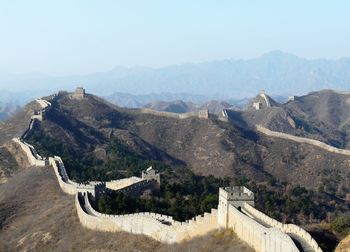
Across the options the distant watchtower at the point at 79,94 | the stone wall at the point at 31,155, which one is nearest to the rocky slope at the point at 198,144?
the distant watchtower at the point at 79,94

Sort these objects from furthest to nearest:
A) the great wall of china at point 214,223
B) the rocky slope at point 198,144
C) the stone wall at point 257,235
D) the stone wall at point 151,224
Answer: the rocky slope at point 198,144
the stone wall at point 151,224
the great wall of china at point 214,223
the stone wall at point 257,235

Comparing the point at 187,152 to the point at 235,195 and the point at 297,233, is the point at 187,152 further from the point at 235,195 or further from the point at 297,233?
the point at 297,233

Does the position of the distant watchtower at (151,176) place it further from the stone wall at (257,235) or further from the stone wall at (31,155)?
the stone wall at (257,235)

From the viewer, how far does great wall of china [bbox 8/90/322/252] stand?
136ft

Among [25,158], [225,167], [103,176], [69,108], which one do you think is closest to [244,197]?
[103,176]

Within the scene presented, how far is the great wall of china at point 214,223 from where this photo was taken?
41312 millimetres

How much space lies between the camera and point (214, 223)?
169 feet

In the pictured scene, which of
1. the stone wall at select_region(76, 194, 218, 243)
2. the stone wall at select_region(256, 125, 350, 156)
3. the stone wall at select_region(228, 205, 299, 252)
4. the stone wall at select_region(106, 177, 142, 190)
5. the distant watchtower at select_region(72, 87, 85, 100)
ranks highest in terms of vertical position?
the stone wall at select_region(228, 205, 299, 252)

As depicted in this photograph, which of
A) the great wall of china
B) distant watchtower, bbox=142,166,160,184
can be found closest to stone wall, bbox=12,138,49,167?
the great wall of china

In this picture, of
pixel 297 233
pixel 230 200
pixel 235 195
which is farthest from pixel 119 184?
pixel 297 233

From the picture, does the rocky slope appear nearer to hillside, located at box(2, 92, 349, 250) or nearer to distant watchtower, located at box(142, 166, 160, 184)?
hillside, located at box(2, 92, 349, 250)

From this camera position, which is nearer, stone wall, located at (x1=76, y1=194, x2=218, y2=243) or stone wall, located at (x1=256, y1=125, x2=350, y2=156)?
stone wall, located at (x1=76, y1=194, x2=218, y2=243)

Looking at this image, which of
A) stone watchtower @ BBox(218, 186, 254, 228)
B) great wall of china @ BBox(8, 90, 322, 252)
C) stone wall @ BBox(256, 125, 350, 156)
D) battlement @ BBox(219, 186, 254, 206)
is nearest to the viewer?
great wall of china @ BBox(8, 90, 322, 252)

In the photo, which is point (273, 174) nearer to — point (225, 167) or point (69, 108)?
point (225, 167)
